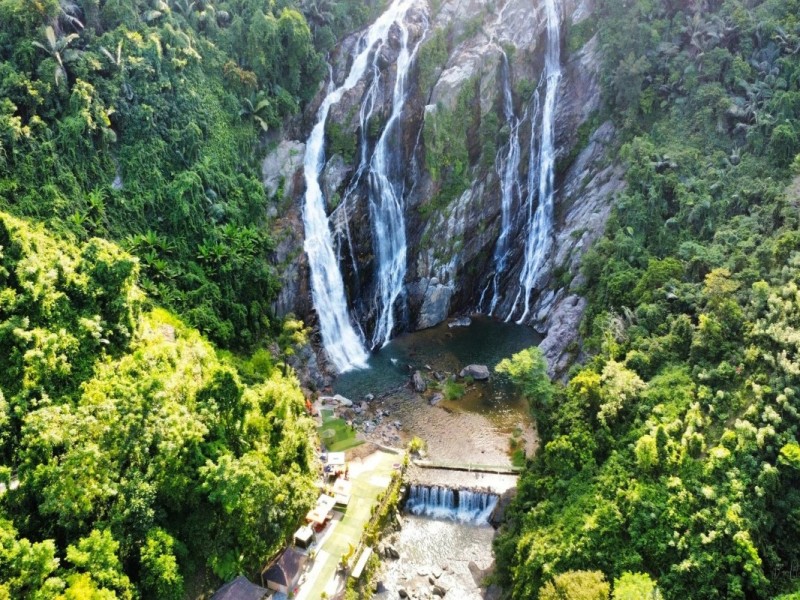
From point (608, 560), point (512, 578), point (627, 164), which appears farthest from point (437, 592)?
point (627, 164)

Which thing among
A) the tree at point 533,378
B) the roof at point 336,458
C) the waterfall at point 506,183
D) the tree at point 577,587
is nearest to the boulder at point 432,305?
the waterfall at point 506,183

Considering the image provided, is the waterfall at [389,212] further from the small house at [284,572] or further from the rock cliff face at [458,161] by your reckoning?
the small house at [284,572]

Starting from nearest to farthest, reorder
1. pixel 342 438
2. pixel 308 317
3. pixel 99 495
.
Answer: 1. pixel 99 495
2. pixel 342 438
3. pixel 308 317

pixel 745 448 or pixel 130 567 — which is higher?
pixel 745 448

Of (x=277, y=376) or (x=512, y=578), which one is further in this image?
(x=277, y=376)

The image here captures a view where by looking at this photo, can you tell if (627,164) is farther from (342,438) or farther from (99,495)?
(99,495)

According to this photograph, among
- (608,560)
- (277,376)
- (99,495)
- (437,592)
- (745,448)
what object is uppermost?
(277,376)
